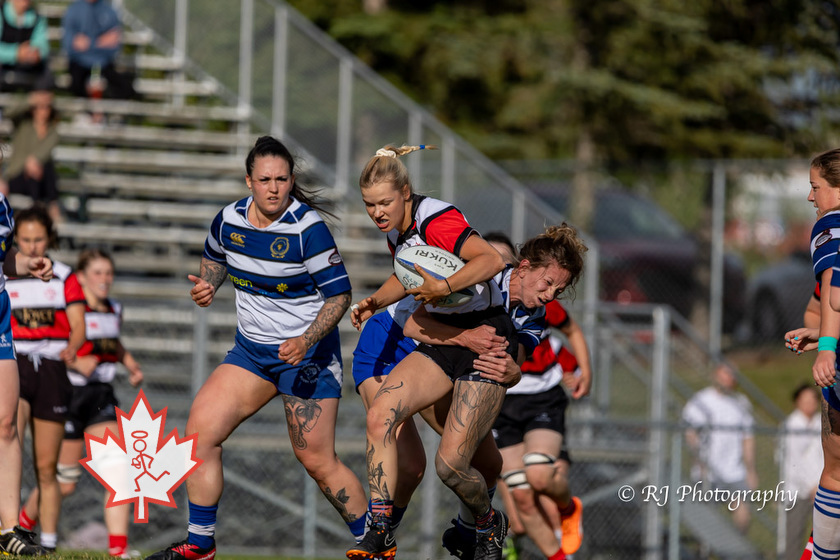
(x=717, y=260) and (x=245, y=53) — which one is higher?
(x=245, y=53)

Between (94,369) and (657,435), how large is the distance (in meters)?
5.48

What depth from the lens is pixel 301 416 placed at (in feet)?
18.9

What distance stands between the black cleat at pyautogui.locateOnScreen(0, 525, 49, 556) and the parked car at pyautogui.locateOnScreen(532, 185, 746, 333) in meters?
10.3

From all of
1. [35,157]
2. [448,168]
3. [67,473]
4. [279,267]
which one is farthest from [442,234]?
[448,168]

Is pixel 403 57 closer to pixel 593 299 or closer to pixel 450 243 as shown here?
pixel 593 299

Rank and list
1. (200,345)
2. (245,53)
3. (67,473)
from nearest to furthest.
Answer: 1. (67,473)
2. (200,345)
3. (245,53)

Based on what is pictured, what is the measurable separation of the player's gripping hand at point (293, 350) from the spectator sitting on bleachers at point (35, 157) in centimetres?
672

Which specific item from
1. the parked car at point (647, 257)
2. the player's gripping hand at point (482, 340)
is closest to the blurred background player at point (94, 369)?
the player's gripping hand at point (482, 340)

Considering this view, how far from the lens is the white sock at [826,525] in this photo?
569 cm

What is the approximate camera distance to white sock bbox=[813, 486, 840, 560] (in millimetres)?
5688

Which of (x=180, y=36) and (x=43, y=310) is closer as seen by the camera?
(x=43, y=310)

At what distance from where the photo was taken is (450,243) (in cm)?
546

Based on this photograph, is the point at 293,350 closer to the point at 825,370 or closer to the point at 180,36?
the point at 825,370

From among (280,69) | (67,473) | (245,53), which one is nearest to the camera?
(67,473)
